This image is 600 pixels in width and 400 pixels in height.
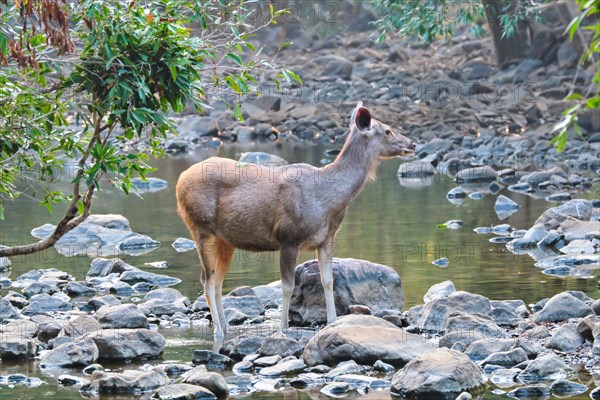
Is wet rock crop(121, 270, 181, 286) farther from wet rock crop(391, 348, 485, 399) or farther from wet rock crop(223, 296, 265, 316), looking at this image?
wet rock crop(391, 348, 485, 399)

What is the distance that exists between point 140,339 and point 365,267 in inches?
135

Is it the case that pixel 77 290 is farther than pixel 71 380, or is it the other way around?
pixel 77 290

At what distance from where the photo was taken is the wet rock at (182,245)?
21461mm

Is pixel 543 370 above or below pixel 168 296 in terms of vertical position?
below

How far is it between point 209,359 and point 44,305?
13.7 feet

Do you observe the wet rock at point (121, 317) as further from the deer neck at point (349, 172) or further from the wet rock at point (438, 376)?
the wet rock at point (438, 376)

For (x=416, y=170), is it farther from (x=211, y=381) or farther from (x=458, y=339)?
(x=211, y=381)

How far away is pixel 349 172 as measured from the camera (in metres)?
14.2

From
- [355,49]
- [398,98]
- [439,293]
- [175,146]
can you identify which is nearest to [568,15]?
[398,98]

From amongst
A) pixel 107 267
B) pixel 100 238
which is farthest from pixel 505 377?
pixel 100 238

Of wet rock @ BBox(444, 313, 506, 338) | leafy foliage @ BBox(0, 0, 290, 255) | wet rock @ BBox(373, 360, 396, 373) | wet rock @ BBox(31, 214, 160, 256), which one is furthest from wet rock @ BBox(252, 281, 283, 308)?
wet rock @ BBox(31, 214, 160, 256)

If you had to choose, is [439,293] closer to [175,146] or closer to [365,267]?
[365,267]

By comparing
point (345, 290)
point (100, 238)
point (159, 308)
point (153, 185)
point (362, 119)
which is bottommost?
point (159, 308)

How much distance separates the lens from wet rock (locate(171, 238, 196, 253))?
70.4ft
